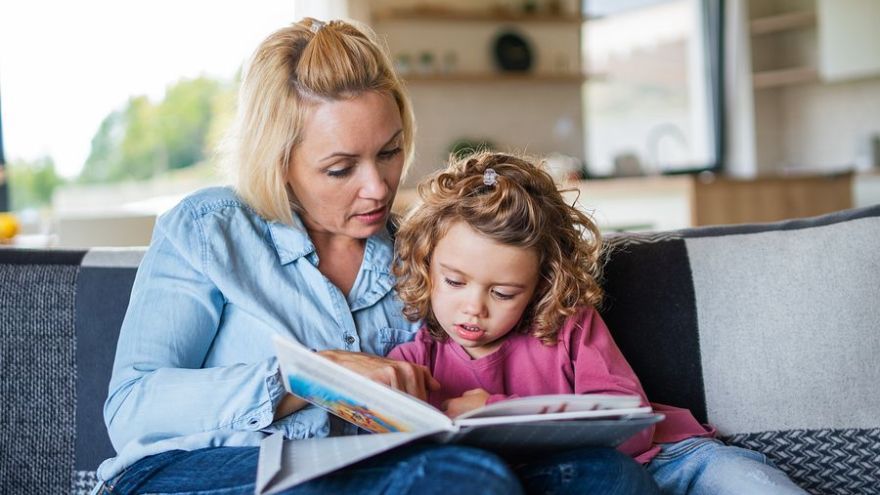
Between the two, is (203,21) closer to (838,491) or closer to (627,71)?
(627,71)

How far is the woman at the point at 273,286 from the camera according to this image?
136 cm

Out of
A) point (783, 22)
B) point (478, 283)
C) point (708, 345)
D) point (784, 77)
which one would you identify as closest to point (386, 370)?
point (478, 283)

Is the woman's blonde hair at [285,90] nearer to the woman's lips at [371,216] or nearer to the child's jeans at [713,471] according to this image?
the woman's lips at [371,216]

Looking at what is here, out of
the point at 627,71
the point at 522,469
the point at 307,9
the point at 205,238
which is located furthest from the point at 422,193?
the point at 627,71

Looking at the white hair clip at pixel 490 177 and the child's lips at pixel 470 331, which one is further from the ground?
the white hair clip at pixel 490 177

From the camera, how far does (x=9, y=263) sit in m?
1.68

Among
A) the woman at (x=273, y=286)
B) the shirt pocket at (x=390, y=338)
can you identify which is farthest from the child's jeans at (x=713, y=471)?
the shirt pocket at (x=390, y=338)

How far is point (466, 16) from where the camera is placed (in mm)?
6285

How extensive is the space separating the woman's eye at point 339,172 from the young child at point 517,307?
130 mm

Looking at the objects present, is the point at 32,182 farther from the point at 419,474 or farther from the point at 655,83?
the point at 419,474

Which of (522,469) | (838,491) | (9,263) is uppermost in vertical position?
(9,263)

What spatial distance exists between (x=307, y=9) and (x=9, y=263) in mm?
4111

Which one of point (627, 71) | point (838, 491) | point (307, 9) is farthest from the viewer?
point (627, 71)

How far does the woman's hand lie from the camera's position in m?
1.31
